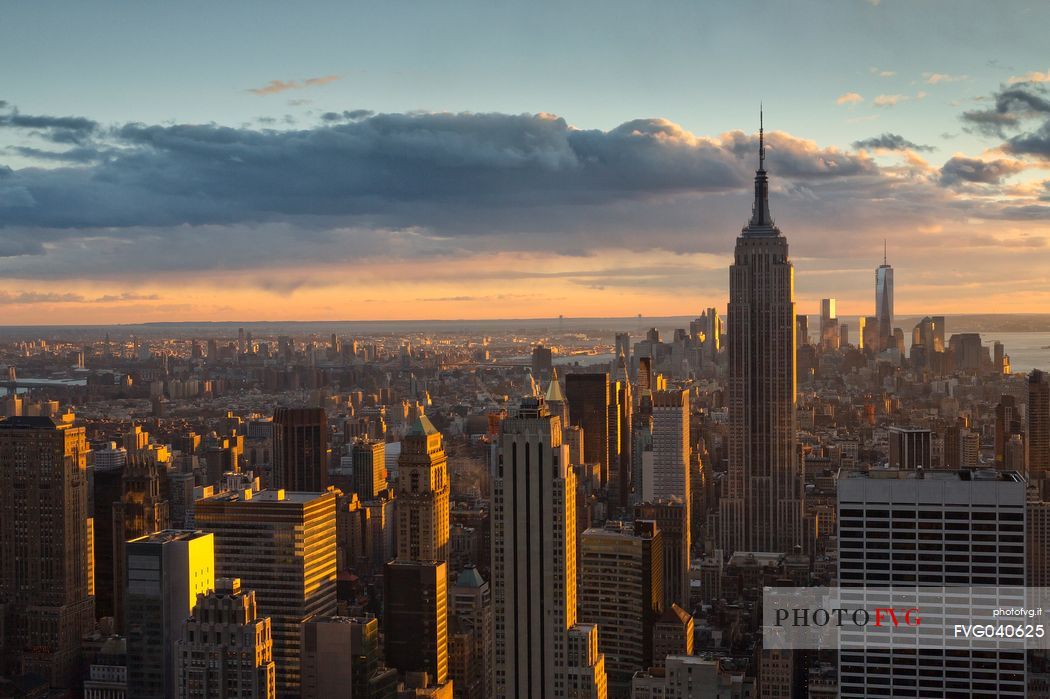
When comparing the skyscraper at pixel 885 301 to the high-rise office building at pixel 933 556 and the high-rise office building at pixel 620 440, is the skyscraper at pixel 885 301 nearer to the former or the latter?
the high-rise office building at pixel 620 440

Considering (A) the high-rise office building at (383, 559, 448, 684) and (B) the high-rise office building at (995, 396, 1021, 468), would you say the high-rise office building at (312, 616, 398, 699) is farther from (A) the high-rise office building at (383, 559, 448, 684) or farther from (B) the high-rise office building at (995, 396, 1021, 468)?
(B) the high-rise office building at (995, 396, 1021, 468)

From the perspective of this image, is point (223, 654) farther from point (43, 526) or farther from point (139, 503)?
point (43, 526)

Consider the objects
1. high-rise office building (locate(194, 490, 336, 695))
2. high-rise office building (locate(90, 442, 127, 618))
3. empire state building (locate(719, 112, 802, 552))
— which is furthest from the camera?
empire state building (locate(719, 112, 802, 552))

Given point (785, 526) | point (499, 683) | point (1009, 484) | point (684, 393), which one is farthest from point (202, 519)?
point (684, 393)

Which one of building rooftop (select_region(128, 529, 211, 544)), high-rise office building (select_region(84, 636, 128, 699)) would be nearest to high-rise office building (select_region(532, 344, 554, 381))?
building rooftop (select_region(128, 529, 211, 544))

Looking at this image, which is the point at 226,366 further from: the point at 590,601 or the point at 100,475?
the point at 590,601

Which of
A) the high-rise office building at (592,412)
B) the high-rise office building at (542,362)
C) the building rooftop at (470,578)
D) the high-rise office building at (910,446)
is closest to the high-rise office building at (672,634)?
the building rooftop at (470,578)

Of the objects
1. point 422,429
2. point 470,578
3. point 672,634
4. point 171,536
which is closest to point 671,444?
point 422,429
